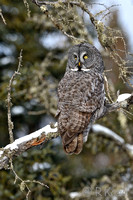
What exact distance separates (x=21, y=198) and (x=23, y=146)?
3.09 m

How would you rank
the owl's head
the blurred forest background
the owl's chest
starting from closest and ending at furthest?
the owl's chest → the owl's head → the blurred forest background

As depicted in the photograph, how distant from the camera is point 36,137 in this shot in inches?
138

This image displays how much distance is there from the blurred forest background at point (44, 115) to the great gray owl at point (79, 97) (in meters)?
0.42

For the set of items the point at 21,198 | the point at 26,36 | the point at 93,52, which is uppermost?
the point at 26,36

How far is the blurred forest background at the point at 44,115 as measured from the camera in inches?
245

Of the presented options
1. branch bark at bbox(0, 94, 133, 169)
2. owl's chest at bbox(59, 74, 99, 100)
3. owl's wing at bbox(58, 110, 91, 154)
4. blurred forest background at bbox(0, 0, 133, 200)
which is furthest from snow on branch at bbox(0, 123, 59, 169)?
blurred forest background at bbox(0, 0, 133, 200)

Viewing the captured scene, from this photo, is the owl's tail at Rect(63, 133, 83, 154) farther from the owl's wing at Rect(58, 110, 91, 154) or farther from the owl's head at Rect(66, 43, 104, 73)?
the owl's head at Rect(66, 43, 104, 73)

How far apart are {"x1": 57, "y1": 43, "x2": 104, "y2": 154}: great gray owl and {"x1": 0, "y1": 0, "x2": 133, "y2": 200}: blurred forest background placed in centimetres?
42

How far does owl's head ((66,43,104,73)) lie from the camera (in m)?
4.68

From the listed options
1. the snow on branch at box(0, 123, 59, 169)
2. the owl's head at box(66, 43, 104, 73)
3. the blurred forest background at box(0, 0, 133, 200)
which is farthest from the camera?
the blurred forest background at box(0, 0, 133, 200)

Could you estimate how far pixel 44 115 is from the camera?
8852 millimetres

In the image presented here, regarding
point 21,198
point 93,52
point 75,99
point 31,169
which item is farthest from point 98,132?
point 75,99

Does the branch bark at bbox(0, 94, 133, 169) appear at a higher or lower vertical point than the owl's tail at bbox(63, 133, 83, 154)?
higher

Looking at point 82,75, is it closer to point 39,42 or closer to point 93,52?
point 93,52
